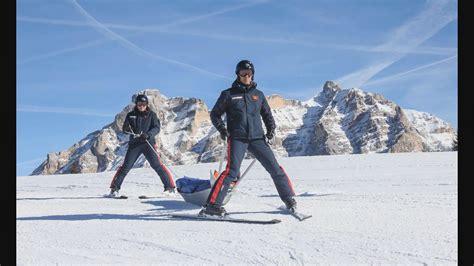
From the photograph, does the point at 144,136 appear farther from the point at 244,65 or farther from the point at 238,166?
the point at 244,65

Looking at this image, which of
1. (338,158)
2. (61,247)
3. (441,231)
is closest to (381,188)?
(441,231)

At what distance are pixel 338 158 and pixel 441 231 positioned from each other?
1141 centimetres

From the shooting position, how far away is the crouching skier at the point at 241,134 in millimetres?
6027

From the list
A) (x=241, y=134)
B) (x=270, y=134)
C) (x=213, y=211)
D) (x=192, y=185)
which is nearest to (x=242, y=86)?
(x=241, y=134)

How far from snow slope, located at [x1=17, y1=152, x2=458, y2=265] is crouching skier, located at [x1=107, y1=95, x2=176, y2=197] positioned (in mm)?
672

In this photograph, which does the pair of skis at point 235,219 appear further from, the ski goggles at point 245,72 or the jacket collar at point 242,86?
the ski goggles at point 245,72

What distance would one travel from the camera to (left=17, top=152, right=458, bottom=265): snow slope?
4.17 meters

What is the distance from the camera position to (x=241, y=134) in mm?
6035

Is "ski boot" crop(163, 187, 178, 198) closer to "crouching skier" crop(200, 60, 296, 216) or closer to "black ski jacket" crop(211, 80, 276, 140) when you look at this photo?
"crouching skier" crop(200, 60, 296, 216)

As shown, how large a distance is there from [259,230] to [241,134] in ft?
4.32

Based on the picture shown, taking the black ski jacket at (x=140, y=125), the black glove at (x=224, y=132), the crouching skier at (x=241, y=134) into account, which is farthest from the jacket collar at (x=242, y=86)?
the black ski jacket at (x=140, y=125)

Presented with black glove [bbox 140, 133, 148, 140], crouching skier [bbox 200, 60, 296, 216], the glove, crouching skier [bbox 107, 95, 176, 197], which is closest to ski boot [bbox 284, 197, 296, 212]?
crouching skier [bbox 200, 60, 296, 216]
